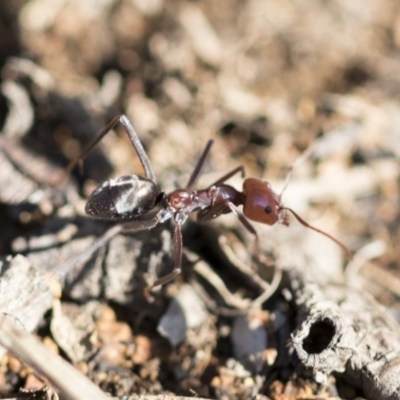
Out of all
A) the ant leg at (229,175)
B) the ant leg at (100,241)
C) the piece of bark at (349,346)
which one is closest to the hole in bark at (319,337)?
the piece of bark at (349,346)

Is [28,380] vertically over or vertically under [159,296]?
over

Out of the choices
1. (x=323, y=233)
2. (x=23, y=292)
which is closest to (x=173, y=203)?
(x=323, y=233)

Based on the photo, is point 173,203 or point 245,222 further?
point 173,203

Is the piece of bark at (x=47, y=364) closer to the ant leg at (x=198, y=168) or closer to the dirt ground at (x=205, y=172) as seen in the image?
the dirt ground at (x=205, y=172)

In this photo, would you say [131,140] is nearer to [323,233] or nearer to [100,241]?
[100,241]

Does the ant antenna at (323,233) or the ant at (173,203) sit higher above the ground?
the ant at (173,203)

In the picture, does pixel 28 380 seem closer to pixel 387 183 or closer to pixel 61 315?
pixel 61 315

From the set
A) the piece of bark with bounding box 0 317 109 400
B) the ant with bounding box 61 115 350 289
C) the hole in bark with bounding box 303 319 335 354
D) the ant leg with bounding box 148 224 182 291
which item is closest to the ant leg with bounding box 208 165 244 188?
the ant with bounding box 61 115 350 289

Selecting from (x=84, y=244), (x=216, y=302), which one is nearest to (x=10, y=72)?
(x=84, y=244)
